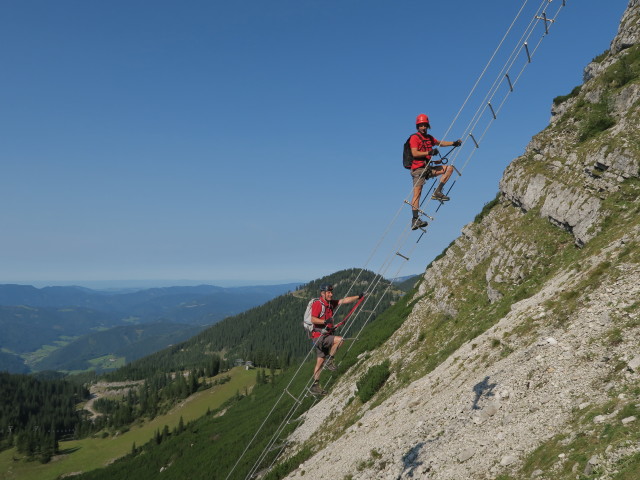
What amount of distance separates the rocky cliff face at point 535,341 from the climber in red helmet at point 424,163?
9.72 metres

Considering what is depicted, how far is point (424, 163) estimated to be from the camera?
17.2 metres

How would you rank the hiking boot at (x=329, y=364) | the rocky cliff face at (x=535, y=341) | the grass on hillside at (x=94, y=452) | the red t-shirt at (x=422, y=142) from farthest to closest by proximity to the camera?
the grass on hillside at (x=94, y=452) < the hiking boot at (x=329, y=364) < the red t-shirt at (x=422, y=142) < the rocky cliff face at (x=535, y=341)

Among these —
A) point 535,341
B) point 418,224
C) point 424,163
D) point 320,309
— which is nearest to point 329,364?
point 320,309

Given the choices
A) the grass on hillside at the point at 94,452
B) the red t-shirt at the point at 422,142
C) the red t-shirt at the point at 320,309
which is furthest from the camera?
the grass on hillside at the point at 94,452

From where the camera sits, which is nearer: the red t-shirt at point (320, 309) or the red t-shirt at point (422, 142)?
the red t-shirt at point (320, 309)

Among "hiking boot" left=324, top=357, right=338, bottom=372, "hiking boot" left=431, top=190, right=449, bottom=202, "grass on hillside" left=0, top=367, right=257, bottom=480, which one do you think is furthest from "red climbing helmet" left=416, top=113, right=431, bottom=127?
"grass on hillside" left=0, top=367, right=257, bottom=480

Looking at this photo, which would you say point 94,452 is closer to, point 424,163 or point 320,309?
point 320,309

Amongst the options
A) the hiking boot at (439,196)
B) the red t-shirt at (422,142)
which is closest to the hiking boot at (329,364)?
the hiking boot at (439,196)

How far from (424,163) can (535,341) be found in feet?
42.9

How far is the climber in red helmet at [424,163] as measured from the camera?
55.5 feet

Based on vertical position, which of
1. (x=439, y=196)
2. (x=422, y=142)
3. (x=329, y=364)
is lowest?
(x=329, y=364)

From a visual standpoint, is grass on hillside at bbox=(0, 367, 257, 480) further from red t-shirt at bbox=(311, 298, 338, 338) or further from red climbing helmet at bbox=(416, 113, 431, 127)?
red climbing helmet at bbox=(416, 113, 431, 127)

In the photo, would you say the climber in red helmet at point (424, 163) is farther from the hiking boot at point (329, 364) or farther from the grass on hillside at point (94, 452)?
the grass on hillside at point (94, 452)

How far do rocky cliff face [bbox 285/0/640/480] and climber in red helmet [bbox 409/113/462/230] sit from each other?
972 centimetres
